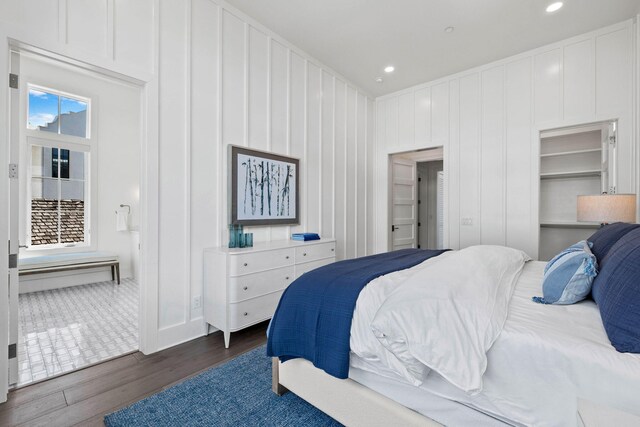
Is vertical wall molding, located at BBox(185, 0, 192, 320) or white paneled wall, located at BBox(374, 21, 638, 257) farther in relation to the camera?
white paneled wall, located at BBox(374, 21, 638, 257)

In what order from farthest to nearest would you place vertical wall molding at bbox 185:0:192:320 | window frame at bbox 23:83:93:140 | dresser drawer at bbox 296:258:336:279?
window frame at bbox 23:83:93:140, dresser drawer at bbox 296:258:336:279, vertical wall molding at bbox 185:0:192:320

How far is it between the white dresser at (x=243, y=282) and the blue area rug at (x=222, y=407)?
0.56 m

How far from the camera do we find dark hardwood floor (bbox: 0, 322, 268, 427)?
1.65 m

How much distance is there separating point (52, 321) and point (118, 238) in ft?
7.28

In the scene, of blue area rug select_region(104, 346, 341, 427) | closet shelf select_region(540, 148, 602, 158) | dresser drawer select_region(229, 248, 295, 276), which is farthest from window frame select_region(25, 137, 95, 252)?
closet shelf select_region(540, 148, 602, 158)

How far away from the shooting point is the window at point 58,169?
4348 millimetres

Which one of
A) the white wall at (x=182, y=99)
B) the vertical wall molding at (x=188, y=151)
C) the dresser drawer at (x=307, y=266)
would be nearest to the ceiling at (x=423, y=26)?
the white wall at (x=182, y=99)

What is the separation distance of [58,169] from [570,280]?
614 cm

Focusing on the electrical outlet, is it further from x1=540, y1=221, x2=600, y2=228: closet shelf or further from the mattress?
x1=540, y1=221, x2=600, y2=228: closet shelf

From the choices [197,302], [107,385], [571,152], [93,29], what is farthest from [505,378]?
[571,152]

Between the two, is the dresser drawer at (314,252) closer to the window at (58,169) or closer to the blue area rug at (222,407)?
the blue area rug at (222,407)

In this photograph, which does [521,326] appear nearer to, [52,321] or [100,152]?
[52,321]

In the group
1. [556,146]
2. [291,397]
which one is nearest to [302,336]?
[291,397]

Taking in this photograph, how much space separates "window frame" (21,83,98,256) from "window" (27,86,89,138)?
0.04 metres
